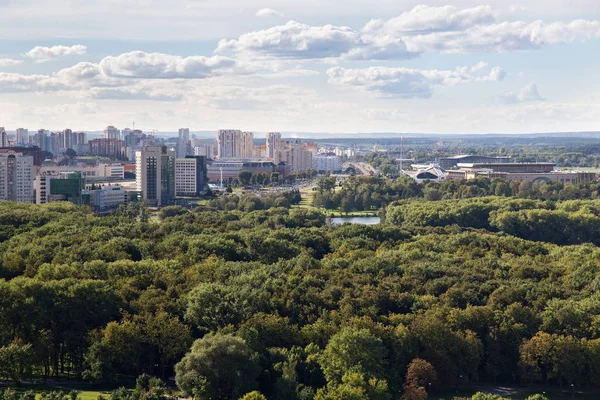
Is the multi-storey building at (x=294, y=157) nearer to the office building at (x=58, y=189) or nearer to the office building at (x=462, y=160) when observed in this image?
the office building at (x=462, y=160)

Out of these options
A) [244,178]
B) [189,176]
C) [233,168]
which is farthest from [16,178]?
[233,168]

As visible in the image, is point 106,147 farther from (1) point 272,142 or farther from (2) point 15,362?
(2) point 15,362

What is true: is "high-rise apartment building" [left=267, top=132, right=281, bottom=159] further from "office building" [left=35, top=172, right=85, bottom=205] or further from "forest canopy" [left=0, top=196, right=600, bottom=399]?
"forest canopy" [left=0, top=196, right=600, bottom=399]

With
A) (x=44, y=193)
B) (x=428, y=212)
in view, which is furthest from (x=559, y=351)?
(x=44, y=193)

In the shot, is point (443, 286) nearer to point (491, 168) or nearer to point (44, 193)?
point (44, 193)

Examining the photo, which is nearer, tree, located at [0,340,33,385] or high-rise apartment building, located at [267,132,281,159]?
tree, located at [0,340,33,385]

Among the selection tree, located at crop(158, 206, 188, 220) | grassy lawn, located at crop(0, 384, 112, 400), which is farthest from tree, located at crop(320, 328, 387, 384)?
tree, located at crop(158, 206, 188, 220)
